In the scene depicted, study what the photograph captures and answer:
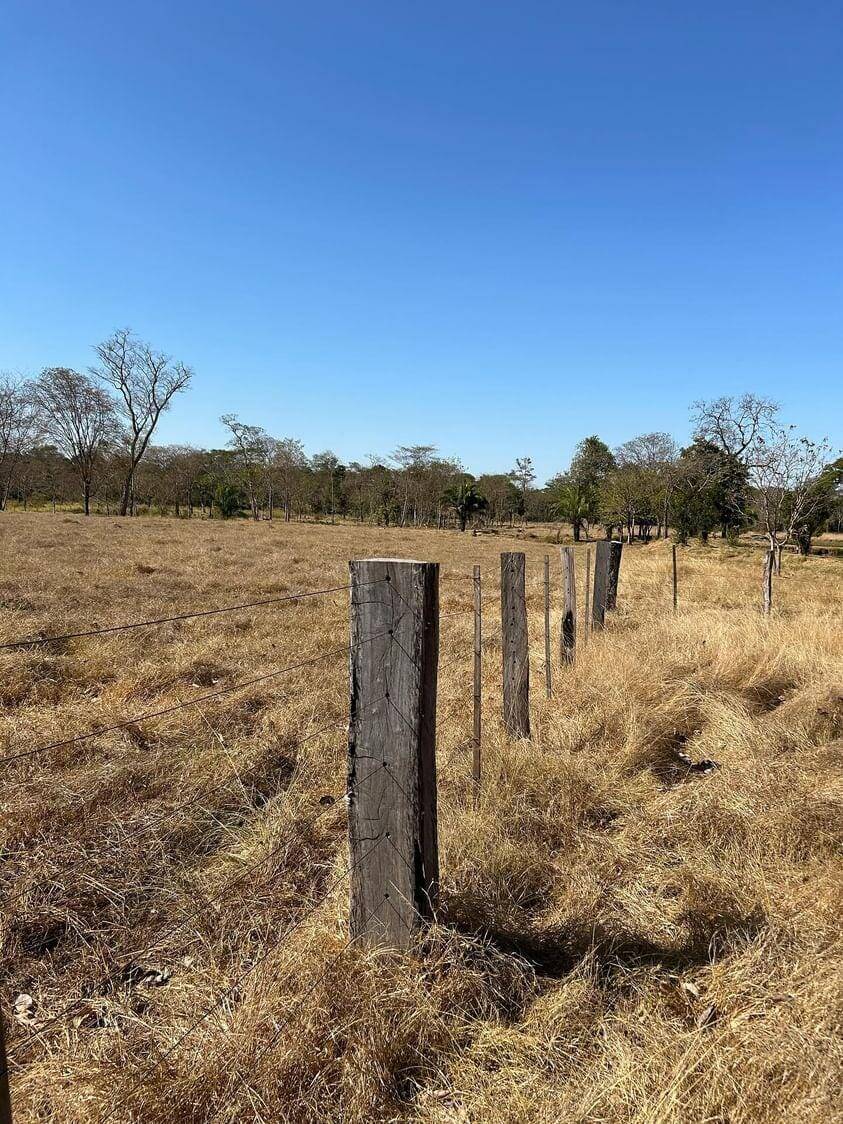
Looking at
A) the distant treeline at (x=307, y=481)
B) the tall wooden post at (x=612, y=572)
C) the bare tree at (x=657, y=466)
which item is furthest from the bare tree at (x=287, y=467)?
the tall wooden post at (x=612, y=572)

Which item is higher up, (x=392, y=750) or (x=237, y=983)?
(x=392, y=750)

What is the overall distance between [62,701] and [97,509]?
5843 centimetres

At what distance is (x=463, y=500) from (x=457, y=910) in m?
54.2

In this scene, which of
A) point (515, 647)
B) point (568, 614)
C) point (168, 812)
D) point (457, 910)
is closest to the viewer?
point (457, 910)

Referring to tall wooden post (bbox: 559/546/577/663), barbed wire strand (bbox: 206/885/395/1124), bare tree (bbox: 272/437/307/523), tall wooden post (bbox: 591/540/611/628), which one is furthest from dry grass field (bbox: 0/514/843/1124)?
bare tree (bbox: 272/437/307/523)

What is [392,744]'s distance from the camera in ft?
7.23

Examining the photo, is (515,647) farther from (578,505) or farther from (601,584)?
(578,505)

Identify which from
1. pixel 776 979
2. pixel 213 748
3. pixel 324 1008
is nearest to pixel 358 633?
pixel 324 1008

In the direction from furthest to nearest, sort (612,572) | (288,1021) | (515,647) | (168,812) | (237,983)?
(612,572)
(515,647)
(168,812)
(237,983)
(288,1021)

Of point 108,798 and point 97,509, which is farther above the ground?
point 97,509

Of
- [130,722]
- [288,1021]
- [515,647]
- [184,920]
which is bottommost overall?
[184,920]

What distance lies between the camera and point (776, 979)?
2078 millimetres

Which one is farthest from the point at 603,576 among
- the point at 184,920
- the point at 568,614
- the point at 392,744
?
the point at 184,920

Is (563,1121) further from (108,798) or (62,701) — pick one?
(62,701)
